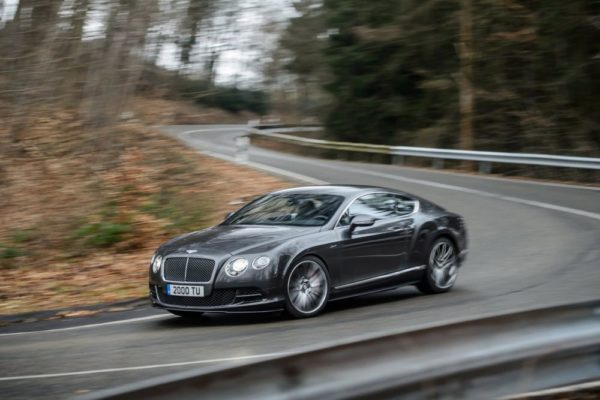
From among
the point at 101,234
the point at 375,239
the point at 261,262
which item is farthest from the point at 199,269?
the point at 101,234

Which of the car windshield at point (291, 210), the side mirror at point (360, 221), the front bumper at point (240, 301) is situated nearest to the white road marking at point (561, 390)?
the front bumper at point (240, 301)

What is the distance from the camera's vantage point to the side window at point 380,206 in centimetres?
1074

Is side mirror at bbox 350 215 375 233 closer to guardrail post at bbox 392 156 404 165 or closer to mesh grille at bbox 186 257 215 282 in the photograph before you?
mesh grille at bbox 186 257 215 282

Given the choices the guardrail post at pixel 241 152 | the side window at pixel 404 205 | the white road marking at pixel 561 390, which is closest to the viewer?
the white road marking at pixel 561 390

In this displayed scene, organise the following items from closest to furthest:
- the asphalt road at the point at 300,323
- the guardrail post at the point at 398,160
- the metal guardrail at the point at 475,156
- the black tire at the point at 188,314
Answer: the asphalt road at the point at 300,323 < the black tire at the point at 188,314 < the metal guardrail at the point at 475,156 < the guardrail post at the point at 398,160

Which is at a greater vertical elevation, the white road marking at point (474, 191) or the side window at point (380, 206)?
the side window at point (380, 206)

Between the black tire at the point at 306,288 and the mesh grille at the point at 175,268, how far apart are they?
113 cm

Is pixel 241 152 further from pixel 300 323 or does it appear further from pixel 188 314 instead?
pixel 300 323

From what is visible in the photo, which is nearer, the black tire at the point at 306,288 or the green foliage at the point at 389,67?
the black tire at the point at 306,288

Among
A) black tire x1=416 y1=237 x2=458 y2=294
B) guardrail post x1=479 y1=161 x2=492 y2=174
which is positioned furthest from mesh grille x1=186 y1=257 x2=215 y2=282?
guardrail post x1=479 y1=161 x2=492 y2=174

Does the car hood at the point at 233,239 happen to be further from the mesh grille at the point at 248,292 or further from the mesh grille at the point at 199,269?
the mesh grille at the point at 248,292

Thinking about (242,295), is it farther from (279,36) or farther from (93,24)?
(279,36)

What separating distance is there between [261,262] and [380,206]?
229 cm

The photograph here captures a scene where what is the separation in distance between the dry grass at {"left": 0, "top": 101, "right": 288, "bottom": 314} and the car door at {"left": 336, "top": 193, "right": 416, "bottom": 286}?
354 centimetres
